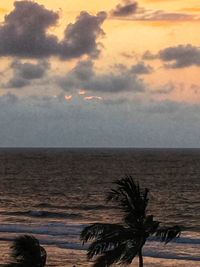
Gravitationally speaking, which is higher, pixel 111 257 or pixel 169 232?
pixel 169 232

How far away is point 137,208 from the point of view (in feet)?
80.2

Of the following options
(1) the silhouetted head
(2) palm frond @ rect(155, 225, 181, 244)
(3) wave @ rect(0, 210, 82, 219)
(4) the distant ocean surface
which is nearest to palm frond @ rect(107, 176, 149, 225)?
(2) palm frond @ rect(155, 225, 181, 244)

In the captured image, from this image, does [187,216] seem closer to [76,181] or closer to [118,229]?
[118,229]

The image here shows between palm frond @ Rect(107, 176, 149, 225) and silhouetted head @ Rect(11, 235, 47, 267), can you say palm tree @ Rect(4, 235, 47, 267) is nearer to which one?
silhouetted head @ Rect(11, 235, 47, 267)

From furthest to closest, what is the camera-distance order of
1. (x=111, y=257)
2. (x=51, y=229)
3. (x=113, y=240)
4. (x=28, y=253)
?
(x=51, y=229) < (x=113, y=240) < (x=111, y=257) < (x=28, y=253)

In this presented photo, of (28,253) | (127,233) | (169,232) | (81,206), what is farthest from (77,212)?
(28,253)

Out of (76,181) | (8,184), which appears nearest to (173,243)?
(8,184)

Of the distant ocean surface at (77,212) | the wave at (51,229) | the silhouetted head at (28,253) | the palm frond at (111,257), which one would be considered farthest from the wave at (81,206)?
the silhouetted head at (28,253)

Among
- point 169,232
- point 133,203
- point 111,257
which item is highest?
point 133,203

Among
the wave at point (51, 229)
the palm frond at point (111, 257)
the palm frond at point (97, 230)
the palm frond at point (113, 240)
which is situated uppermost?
the palm frond at point (97, 230)

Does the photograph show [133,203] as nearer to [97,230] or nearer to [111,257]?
[97,230]

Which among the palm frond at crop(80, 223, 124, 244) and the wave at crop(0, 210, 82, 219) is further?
the wave at crop(0, 210, 82, 219)

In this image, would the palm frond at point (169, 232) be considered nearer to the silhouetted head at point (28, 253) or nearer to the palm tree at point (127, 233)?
the palm tree at point (127, 233)

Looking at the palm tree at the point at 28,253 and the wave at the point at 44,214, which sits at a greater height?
→ the palm tree at the point at 28,253
